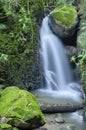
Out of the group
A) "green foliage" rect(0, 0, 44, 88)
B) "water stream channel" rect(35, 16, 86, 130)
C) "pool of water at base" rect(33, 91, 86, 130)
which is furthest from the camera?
"green foliage" rect(0, 0, 44, 88)

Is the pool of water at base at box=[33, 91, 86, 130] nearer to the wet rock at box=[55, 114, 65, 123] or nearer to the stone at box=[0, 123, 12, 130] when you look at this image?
the wet rock at box=[55, 114, 65, 123]

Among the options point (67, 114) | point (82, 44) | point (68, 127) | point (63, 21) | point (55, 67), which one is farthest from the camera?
point (63, 21)

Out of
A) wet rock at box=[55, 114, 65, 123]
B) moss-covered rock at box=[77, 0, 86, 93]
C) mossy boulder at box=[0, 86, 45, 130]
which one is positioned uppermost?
moss-covered rock at box=[77, 0, 86, 93]

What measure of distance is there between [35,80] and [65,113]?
9.23 feet

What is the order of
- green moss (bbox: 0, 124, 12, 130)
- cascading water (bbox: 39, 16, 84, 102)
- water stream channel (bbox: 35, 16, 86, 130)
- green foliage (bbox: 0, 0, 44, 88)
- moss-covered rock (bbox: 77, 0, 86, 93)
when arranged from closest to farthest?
1. green moss (bbox: 0, 124, 12, 130)
2. moss-covered rock (bbox: 77, 0, 86, 93)
3. water stream channel (bbox: 35, 16, 86, 130)
4. green foliage (bbox: 0, 0, 44, 88)
5. cascading water (bbox: 39, 16, 84, 102)

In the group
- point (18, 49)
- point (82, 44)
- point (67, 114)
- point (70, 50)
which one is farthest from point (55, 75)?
point (67, 114)

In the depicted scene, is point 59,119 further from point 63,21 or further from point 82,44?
point 63,21

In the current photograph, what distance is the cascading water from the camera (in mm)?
11562

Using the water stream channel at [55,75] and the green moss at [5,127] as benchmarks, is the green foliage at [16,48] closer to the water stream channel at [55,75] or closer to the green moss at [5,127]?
the water stream channel at [55,75]

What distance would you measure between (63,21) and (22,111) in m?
6.66

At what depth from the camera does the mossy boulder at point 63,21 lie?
1303cm

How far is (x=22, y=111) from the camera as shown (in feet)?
23.1

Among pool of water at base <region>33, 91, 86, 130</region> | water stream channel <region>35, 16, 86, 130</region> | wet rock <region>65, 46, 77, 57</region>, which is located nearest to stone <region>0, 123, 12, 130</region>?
pool of water at base <region>33, 91, 86, 130</region>

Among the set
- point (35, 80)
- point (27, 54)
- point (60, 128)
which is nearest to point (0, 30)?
point (27, 54)
